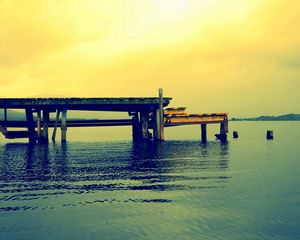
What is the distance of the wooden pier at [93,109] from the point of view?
41625 mm

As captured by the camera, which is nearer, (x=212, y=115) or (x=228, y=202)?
(x=228, y=202)

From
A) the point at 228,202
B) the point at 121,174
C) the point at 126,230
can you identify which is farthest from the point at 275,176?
the point at 126,230

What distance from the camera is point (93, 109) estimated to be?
45.8 meters

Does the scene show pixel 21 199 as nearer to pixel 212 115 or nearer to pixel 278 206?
pixel 278 206

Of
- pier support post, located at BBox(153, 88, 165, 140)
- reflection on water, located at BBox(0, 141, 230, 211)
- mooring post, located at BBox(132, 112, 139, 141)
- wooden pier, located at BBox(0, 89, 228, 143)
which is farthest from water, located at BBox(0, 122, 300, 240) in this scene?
mooring post, located at BBox(132, 112, 139, 141)

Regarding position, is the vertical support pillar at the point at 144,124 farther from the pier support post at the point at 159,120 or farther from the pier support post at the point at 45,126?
the pier support post at the point at 45,126

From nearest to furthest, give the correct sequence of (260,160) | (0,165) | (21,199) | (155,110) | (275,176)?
1. (21,199)
2. (275,176)
3. (0,165)
4. (260,160)
5. (155,110)

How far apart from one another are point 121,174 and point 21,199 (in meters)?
7.42

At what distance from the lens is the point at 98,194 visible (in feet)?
54.2

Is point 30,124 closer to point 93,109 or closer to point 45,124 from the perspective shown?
point 45,124

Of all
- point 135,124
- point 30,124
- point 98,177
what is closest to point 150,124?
point 135,124

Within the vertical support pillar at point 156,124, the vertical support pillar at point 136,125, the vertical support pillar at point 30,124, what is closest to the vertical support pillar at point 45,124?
the vertical support pillar at point 30,124

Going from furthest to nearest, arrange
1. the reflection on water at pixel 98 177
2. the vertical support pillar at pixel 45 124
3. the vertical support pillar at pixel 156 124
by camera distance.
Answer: the vertical support pillar at pixel 156 124 < the vertical support pillar at pixel 45 124 < the reflection on water at pixel 98 177

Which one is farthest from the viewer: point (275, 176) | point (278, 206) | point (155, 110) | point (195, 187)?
point (155, 110)
